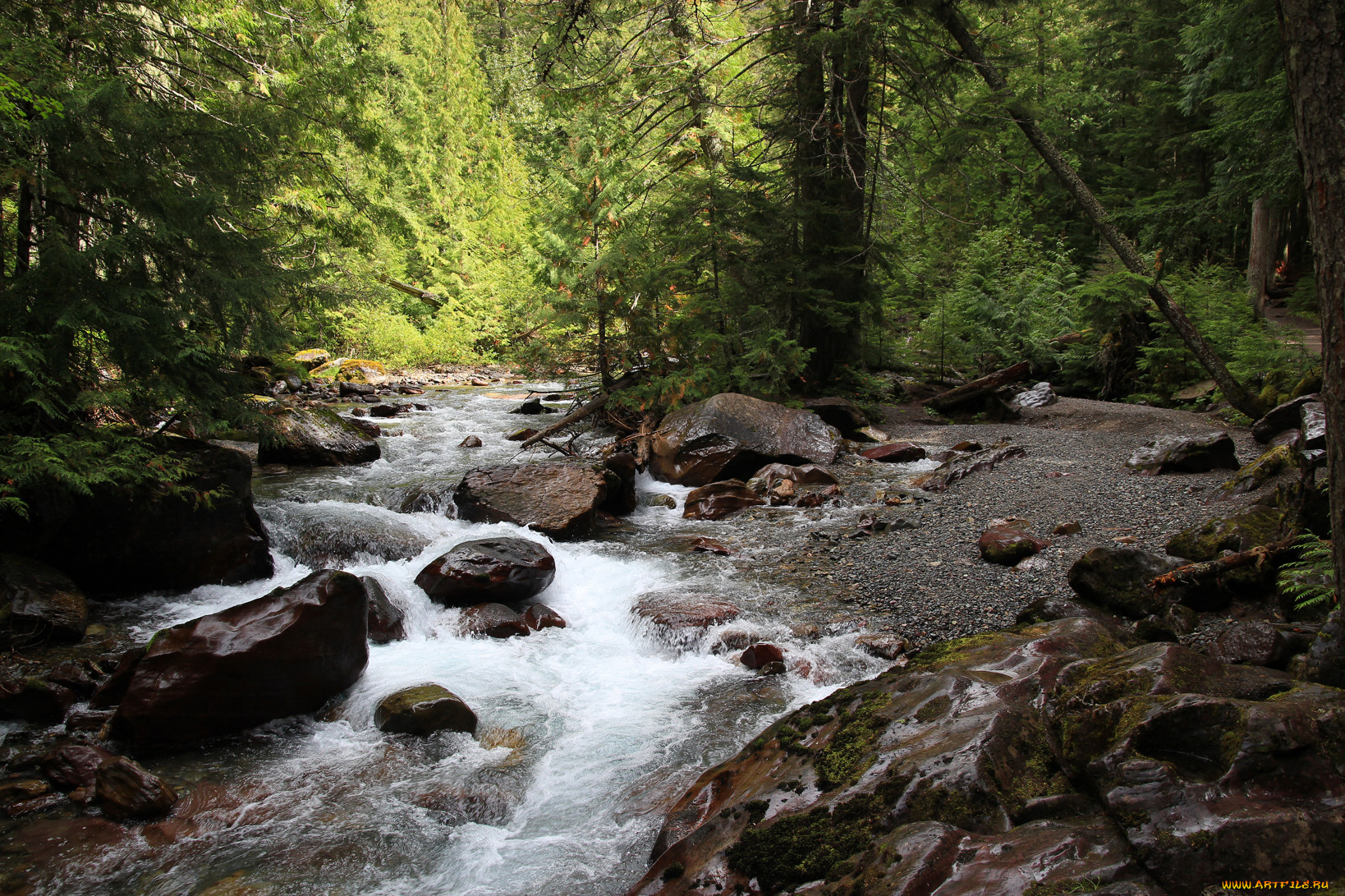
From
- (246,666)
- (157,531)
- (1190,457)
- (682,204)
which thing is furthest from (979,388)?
(157,531)

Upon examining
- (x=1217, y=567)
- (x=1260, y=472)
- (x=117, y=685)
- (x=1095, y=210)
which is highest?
(x=1095, y=210)

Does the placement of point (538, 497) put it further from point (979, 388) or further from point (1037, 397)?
point (1037, 397)

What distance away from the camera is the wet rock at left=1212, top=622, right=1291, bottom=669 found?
317 centimetres

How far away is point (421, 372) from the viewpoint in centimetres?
2544

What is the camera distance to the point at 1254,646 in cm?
327

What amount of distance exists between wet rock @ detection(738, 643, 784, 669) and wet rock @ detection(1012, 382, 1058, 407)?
10.3 m

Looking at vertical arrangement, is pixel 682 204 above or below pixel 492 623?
above

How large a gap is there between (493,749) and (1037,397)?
1242 centimetres

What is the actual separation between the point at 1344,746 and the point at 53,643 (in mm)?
7227

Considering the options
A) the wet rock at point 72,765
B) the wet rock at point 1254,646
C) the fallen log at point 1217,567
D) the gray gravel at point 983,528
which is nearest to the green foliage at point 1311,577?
the fallen log at point 1217,567

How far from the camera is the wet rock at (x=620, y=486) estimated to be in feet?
30.2

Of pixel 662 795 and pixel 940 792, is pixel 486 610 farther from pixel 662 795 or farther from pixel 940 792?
pixel 940 792

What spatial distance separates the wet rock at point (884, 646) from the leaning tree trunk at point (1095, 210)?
6.37 m

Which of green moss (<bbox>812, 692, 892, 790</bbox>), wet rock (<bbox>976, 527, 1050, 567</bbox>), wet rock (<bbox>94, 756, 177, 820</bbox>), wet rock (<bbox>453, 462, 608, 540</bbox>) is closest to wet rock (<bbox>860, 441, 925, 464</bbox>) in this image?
wet rock (<bbox>976, 527, 1050, 567</bbox>)
